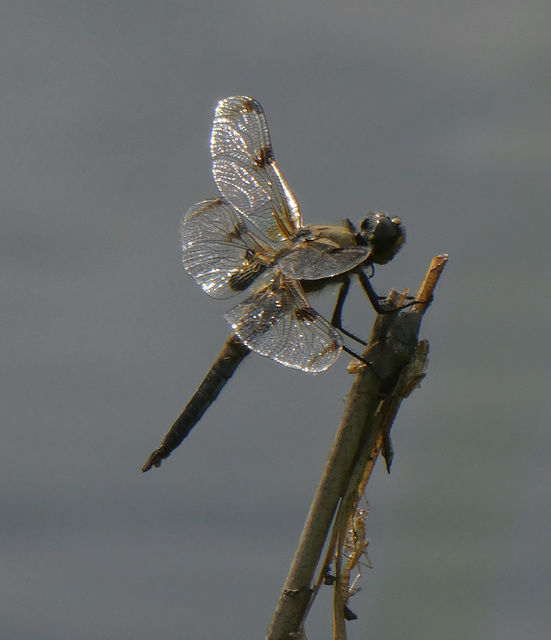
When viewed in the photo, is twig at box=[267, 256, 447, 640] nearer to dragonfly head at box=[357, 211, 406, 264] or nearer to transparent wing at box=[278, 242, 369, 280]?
transparent wing at box=[278, 242, 369, 280]

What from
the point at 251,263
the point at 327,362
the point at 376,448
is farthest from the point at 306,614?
the point at 251,263

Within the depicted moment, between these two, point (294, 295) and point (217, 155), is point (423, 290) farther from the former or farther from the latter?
point (217, 155)

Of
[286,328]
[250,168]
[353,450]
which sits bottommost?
[353,450]

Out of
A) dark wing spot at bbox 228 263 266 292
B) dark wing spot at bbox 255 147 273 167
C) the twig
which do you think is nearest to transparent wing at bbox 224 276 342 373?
dark wing spot at bbox 228 263 266 292

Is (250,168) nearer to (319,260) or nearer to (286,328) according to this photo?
(319,260)

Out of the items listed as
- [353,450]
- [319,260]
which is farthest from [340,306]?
[353,450]

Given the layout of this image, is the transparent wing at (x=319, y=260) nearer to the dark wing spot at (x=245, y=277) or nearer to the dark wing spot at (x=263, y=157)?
the dark wing spot at (x=245, y=277)

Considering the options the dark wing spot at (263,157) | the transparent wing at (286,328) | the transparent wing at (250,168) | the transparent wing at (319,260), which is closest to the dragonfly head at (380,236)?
the transparent wing at (319,260)
